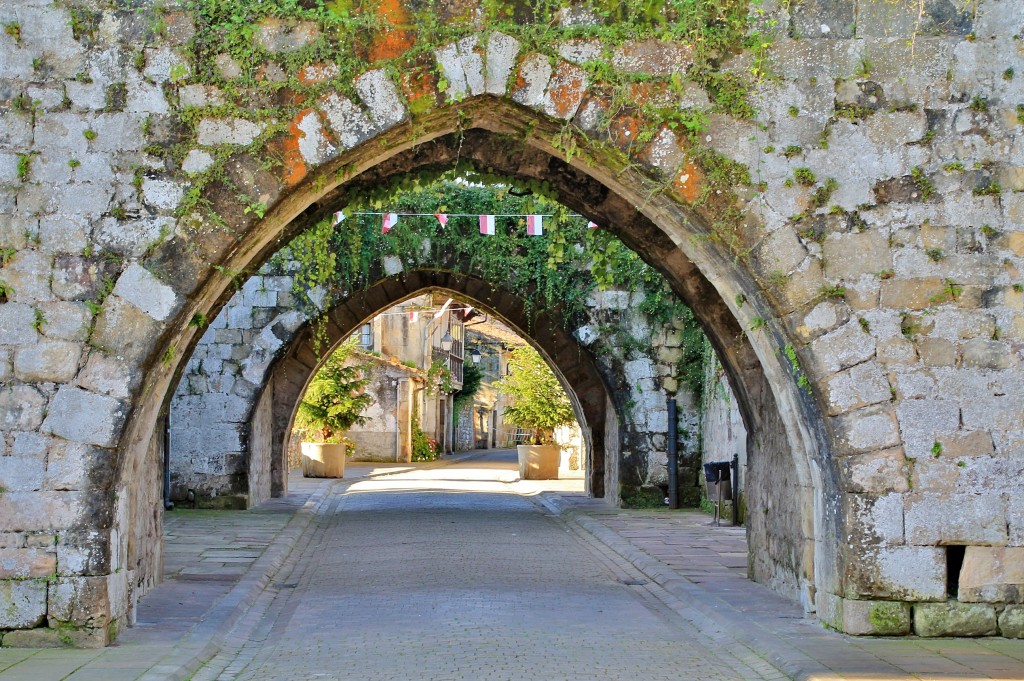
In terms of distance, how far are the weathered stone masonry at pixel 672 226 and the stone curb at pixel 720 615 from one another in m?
0.47

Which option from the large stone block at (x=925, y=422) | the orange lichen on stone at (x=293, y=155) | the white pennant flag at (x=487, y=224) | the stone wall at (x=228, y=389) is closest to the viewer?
the orange lichen on stone at (x=293, y=155)

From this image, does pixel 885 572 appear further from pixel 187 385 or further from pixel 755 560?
pixel 187 385

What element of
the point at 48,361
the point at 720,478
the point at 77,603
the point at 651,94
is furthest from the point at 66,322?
the point at 720,478

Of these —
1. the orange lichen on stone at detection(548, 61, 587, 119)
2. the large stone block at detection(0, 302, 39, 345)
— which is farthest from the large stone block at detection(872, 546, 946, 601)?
the large stone block at detection(0, 302, 39, 345)

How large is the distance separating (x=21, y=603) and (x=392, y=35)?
3289 mm

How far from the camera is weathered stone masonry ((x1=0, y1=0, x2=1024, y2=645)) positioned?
20.0ft

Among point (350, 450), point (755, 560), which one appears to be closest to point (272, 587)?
point (755, 560)

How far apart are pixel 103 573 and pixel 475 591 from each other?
116 inches

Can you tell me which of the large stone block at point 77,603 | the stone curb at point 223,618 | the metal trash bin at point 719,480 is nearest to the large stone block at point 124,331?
the large stone block at point 77,603

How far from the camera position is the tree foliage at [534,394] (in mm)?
21156

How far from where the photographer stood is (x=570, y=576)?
30.7 feet

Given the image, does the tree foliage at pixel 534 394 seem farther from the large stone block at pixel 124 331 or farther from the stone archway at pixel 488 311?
the large stone block at pixel 124 331

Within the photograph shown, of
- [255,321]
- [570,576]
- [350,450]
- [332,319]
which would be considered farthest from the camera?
[350,450]

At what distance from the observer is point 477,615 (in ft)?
24.1
